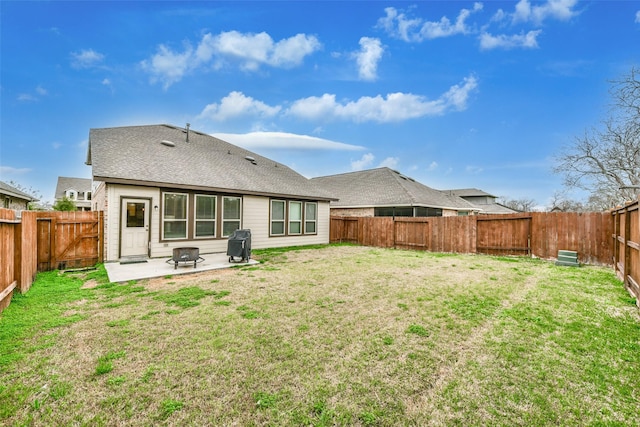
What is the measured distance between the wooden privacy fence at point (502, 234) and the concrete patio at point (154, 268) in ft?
25.3

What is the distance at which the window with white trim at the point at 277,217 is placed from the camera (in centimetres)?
1252

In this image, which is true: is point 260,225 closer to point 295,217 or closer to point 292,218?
point 292,218

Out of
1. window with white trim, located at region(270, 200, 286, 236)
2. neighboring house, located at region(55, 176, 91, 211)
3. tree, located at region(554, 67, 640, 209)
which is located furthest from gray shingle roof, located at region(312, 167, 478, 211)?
neighboring house, located at region(55, 176, 91, 211)

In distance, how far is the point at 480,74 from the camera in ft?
48.4

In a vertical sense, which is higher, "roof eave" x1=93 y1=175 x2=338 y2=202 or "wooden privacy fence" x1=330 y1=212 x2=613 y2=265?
"roof eave" x1=93 y1=175 x2=338 y2=202

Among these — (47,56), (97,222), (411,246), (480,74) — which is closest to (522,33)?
(480,74)

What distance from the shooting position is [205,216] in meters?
10.2

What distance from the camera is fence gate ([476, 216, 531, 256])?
1048 cm

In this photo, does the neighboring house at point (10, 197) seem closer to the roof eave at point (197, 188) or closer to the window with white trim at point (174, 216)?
the roof eave at point (197, 188)

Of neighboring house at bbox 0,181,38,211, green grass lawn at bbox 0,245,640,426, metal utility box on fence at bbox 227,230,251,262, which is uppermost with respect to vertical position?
neighboring house at bbox 0,181,38,211

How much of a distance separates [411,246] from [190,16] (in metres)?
14.1

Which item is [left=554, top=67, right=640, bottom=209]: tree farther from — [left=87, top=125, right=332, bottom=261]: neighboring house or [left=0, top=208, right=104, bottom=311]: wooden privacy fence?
[left=0, top=208, right=104, bottom=311]: wooden privacy fence

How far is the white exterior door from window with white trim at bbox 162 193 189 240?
1.78 ft

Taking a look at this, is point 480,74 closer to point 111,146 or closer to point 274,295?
point 274,295
